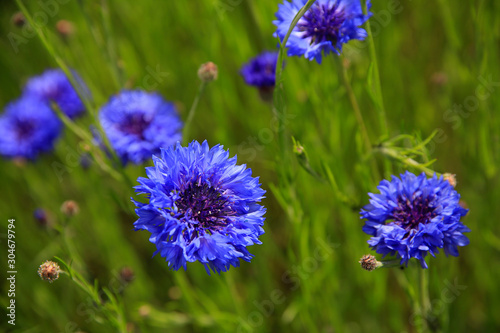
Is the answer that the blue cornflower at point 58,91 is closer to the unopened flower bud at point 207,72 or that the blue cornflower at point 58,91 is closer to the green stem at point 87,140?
the green stem at point 87,140

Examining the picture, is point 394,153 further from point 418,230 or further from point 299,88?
point 299,88

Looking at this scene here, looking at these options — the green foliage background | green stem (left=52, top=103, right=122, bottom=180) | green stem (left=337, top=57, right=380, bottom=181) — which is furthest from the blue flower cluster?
green stem (left=337, top=57, right=380, bottom=181)

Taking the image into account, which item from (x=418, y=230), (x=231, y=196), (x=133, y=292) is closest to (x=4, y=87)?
(x=133, y=292)

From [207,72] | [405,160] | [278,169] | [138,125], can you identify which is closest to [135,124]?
[138,125]

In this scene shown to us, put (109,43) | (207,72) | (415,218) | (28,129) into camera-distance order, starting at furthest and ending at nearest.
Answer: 1. (28,129)
2. (109,43)
3. (207,72)
4. (415,218)

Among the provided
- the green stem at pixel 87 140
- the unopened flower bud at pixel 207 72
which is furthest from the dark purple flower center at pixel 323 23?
the green stem at pixel 87 140

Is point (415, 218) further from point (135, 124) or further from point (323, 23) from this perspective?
point (135, 124)

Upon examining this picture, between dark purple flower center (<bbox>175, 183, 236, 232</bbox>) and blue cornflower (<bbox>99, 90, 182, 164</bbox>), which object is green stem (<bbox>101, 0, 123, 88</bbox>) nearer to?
blue cornflower (<bbox>99, 90, 182, 164</bbox>)
